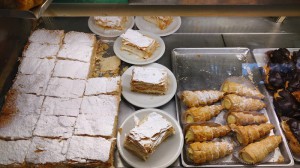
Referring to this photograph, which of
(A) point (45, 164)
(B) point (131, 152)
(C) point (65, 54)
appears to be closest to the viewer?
(A) point (45, 164)

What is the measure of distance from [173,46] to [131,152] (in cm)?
145

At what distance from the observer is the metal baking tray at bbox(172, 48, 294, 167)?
2821 mm

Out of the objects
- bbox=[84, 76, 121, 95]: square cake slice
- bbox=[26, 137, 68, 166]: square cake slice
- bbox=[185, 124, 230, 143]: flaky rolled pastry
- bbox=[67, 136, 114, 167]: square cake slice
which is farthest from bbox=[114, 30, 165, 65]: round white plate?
bbox=[26, 137, 68, 166]: square cake slice

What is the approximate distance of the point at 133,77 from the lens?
2.74 meters

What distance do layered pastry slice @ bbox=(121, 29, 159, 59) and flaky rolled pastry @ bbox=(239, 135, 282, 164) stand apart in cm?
145

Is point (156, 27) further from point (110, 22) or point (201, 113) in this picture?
point (201, 113)

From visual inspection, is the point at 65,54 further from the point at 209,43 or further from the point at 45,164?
the point at 209,43

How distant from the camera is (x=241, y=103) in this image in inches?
107

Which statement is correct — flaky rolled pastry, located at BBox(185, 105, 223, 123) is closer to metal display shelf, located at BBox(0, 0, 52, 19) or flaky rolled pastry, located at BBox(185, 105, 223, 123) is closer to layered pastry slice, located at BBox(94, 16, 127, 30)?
layered pastry slice, located at BBox(94, 16, 127, 30)

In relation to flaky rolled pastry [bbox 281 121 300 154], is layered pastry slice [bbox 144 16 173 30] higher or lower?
higher

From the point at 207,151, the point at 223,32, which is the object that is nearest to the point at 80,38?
the point at 223,32

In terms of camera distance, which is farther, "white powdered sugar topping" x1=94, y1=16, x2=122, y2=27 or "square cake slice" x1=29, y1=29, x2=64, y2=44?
"white powdered sugar topping" x1=94, y1=16, x2=122, y2=27

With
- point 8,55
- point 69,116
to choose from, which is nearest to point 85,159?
point 69,116

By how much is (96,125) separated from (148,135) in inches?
19.2
